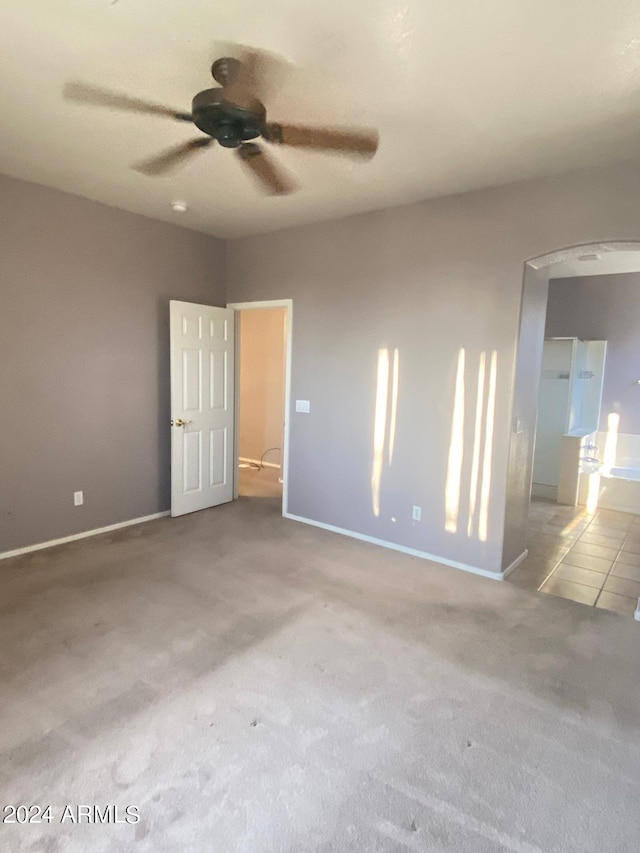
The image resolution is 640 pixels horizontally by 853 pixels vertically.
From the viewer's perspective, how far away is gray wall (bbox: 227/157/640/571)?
3305 mm

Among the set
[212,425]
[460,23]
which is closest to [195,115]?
[460,23]

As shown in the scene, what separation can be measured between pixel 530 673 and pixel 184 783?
5.62 feet

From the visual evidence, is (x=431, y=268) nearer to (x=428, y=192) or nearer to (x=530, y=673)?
(x=428, y=192)

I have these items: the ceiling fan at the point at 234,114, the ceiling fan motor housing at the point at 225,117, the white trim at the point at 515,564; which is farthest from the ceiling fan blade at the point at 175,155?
the white trim at the point at 515,564

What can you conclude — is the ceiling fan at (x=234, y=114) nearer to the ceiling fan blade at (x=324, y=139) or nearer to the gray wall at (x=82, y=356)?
the ceiling fan blade at (x=324, y=139)

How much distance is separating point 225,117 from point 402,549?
10.7 feet

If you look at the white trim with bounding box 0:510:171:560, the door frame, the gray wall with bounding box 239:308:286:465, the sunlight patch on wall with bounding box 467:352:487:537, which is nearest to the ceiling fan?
the sunlight patch on wall with bounding box 467:352:487:537

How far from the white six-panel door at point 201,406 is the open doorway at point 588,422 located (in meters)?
3.01

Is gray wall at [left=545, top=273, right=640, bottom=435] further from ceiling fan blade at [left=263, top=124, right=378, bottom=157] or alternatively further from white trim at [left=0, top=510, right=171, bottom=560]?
white trim at [left=0, top=510, right=171, bottom=560]

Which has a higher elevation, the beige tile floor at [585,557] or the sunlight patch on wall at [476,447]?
the sunlight patch on wall at [476,447]

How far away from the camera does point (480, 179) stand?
3.31 metres

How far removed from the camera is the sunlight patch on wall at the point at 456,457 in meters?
3.70

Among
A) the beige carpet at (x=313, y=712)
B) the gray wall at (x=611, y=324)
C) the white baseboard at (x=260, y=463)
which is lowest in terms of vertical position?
the beige carpet at (x=313, y=712)

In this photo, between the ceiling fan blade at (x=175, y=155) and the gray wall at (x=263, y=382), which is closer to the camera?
the ceiling fan blade at (x=175, y=155)
